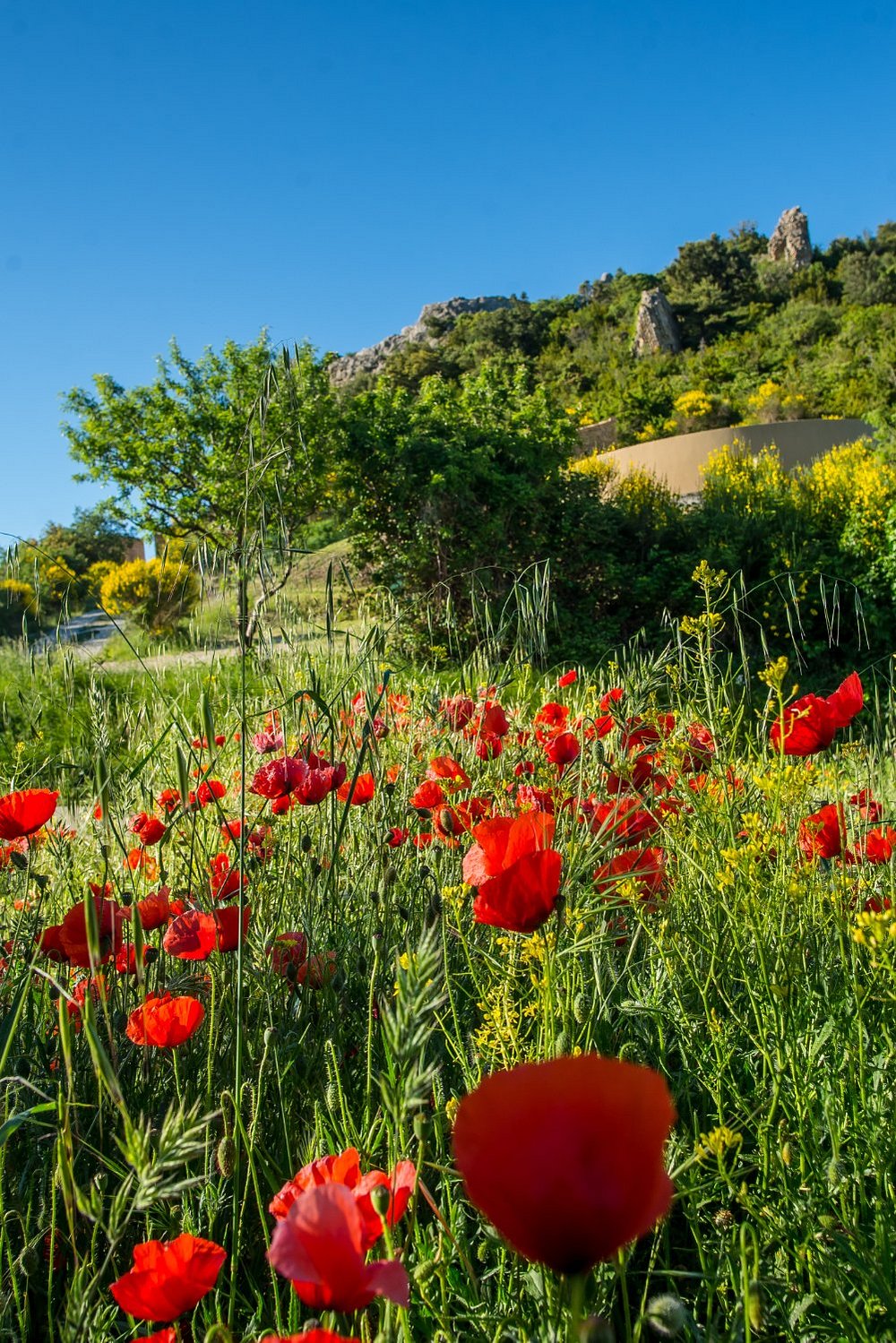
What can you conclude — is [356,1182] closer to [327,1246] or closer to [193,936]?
[327,1246]

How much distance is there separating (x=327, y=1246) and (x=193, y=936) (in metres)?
0.79

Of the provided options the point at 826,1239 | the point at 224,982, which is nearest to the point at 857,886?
the point at 826,1239

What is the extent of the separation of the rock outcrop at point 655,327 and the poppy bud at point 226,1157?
120ft

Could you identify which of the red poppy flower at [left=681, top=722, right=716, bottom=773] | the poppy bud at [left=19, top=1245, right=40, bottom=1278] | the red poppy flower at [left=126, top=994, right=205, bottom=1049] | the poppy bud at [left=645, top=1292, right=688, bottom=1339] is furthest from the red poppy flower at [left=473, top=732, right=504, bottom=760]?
the poppy bud at [left=645, top=1292, right=688, bottom=1339]

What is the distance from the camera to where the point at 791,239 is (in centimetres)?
4222

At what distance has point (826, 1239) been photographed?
→ 3.16 feet

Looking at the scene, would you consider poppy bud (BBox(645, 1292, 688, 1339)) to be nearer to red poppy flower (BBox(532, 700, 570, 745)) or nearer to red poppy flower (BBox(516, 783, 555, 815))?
red poppy flower (BBox(516, 783, 555, 815))

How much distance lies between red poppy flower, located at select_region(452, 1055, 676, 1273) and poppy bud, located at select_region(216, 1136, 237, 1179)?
0.53m

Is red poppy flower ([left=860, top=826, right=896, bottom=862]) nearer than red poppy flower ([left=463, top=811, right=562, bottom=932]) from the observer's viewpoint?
No

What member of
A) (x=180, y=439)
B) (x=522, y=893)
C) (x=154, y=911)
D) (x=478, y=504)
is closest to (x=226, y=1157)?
(x=522, y=893)

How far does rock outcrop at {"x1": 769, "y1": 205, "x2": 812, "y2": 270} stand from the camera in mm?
41375

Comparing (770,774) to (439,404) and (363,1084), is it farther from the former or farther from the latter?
(439,404)

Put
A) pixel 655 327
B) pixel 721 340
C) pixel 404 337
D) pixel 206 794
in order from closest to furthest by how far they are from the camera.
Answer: pixel 206 794 < pixel 721 340 < pixel 655 327 < pixel 404 337

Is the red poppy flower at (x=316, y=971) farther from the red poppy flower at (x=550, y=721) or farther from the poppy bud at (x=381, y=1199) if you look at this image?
the red poppy flower at (x=550, y=721)
